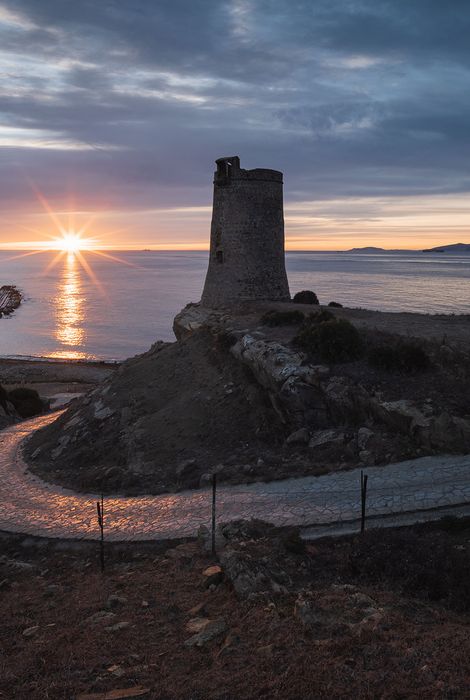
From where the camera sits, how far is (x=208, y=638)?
388 inches

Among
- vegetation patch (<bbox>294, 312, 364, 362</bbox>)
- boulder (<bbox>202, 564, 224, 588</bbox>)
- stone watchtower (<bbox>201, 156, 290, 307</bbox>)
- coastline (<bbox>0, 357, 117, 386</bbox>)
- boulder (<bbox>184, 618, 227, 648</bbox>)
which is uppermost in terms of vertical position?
stone watchtower (<bbox>201, 156, 290, 307</bbox>)

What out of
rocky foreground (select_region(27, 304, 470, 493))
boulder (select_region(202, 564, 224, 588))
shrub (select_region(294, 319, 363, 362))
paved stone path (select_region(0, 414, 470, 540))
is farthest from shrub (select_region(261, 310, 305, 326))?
boulder (select_region(202, 564, 224, 588))

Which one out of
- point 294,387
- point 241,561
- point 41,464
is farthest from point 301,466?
point 41,464

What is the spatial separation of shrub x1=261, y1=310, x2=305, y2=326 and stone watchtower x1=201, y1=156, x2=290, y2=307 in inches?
184

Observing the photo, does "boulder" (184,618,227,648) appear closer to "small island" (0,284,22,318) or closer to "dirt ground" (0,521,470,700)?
"dirt ground" (0,521,470,700)

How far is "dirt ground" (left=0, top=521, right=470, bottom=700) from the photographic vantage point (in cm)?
828

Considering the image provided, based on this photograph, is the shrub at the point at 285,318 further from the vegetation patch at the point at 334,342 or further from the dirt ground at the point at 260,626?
the dirt ground at the point at 260,626

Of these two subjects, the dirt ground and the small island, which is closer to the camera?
the dirt ground

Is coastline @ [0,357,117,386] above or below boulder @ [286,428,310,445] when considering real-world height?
below

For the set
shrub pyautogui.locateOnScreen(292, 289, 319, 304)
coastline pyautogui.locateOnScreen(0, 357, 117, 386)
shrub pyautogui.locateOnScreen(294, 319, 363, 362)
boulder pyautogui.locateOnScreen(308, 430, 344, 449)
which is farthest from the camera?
coastline pyautogui.locateOnScreen(0, 357, 117, 386)

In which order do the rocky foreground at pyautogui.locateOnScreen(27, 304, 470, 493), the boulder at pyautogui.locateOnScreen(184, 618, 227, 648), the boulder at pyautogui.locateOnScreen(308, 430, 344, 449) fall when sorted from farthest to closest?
1. the boulder at pyautogui.locateOnScreen(308, 430, 344, 449)
2. the rocky foreground at pyautogui.locateOnScreen(27, 304, 470, 493)
3. the boulder at pyautogui.locateOnScreen(184, 618, 227, 648)

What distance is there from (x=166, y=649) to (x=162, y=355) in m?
22.0

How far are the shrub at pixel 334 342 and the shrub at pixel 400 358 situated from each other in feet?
2.89

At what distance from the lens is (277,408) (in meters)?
21.8
